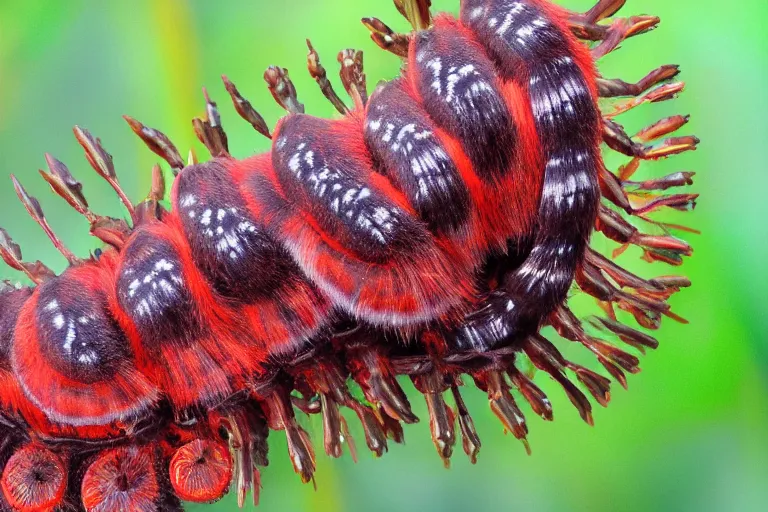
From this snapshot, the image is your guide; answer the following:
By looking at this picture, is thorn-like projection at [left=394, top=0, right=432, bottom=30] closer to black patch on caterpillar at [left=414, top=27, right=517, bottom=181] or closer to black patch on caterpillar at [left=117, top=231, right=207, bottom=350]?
black patch on caterpillar at [left=414, top=27, right=517, bottom=181]

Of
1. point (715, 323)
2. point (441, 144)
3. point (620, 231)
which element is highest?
point (441, 144)

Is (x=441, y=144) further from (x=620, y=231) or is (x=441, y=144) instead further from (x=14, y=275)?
(x=14, y=275)

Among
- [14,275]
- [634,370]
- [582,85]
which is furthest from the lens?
[14,275]

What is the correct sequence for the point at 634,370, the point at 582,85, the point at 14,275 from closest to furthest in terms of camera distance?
1. the point at 582,85
2. the point at 634,370
3. the point at 14,275

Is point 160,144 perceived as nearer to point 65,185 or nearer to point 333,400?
point 65,185

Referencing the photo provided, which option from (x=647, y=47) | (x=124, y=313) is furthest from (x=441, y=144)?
(x=647, y=47)

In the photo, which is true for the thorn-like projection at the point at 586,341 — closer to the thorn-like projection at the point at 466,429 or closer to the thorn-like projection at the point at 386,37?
the thorn-like projection at the point at 466,429

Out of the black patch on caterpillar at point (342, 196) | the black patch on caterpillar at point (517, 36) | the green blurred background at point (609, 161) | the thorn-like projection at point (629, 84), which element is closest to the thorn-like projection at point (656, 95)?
the thorn-like projection at point (629, 84)
